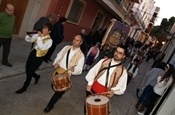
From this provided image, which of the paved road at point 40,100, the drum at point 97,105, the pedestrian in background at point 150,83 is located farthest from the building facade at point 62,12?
the drum at point 97,105

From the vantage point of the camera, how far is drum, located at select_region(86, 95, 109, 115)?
13.5 ft

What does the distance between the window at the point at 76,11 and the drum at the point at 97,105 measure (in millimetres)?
12001

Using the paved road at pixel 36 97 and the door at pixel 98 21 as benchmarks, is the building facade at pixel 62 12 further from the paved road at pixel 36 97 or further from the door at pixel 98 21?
the paved road at pixel 36 97

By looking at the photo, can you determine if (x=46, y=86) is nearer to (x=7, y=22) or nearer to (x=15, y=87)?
(x=15, y=87)

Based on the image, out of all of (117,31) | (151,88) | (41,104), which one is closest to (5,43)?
(41,104)

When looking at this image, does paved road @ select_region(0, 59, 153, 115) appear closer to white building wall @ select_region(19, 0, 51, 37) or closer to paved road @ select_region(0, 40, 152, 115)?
paved road @ select_region(0, 40, 152, 115)

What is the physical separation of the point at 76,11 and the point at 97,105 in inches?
533

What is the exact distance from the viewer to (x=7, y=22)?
6.88 meters

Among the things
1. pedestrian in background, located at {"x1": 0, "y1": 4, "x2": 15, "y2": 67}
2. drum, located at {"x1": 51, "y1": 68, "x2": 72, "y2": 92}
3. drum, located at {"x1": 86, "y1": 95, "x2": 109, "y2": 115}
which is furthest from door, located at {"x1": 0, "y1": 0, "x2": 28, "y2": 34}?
drum, located at {"x1": 86, "y1": 95, "x2": 109, "y2": 115}

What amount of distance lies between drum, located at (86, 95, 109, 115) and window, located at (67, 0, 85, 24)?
39.4ft

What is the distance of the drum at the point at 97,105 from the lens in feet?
13.5

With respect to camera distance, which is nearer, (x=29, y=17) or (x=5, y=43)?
(x=5, y=43)

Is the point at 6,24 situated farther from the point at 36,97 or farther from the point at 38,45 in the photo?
the point at 36,97

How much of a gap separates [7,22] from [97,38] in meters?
8.21
